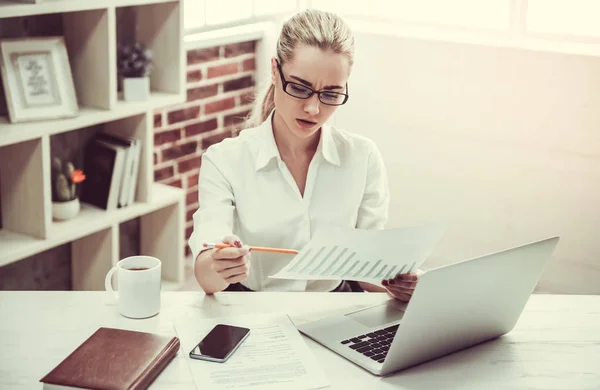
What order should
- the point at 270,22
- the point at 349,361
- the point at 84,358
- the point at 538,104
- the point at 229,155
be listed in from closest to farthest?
the point at 84,358, the point at 349,361, the point at 229,155, the point at 538,104, the point at 270,22

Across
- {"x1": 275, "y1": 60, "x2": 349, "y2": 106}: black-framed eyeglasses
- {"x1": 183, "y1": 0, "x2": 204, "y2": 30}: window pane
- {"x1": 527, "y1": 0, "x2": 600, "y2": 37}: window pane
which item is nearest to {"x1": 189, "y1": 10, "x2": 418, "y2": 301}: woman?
{"x1": 275, "y1": 60, "x2": 349, "y2": 106}: black-framed eyeglasses

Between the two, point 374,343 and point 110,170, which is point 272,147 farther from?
point 110,170

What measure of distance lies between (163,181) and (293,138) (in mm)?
1675

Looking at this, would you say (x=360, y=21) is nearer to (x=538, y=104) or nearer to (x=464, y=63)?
(x=464, y=63)

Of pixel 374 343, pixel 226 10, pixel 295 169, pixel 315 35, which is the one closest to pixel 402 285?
pixel 374 343

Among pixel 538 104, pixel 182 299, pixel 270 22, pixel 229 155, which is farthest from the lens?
pixel 270 22

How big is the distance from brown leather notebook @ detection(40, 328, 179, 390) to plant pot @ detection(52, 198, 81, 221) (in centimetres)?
151

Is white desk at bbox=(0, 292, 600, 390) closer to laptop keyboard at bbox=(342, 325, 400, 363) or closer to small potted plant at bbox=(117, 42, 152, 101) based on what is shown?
laptop keyboard at bbox=(342, 325, 400, 363)

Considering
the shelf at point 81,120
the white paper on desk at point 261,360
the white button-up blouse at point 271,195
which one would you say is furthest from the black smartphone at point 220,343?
the shelf at point 81,120

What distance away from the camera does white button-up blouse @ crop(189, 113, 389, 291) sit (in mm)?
1924

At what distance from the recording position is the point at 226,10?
12.1 ft

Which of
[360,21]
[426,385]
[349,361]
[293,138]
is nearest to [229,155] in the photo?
[293,138]

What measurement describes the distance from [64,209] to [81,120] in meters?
0.35

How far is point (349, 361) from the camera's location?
1.40 m
